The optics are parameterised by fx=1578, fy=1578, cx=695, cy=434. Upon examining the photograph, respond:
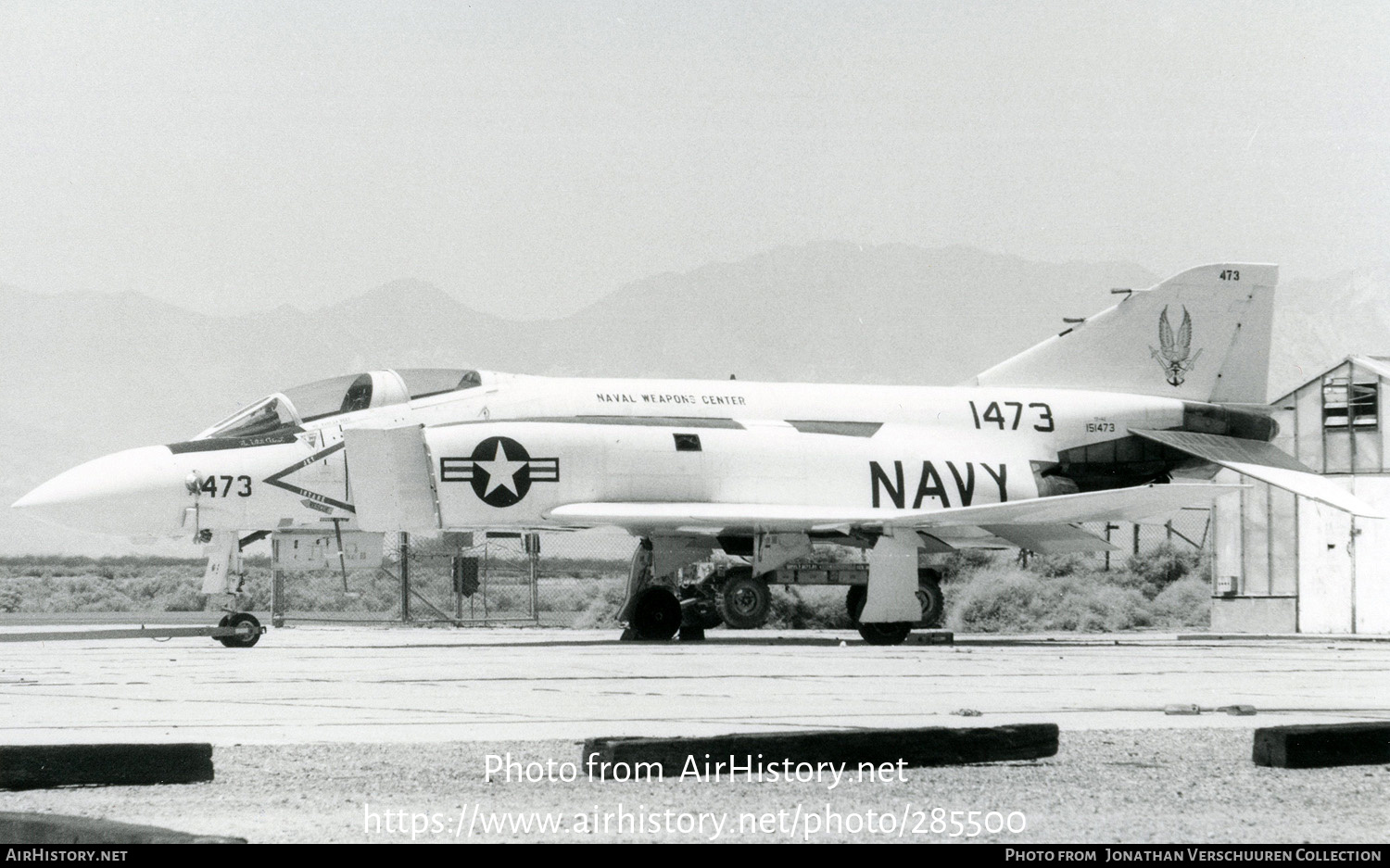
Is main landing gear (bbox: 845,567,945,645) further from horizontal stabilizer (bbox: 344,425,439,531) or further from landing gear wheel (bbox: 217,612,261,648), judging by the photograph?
landing gear wheel (bbox: 217,612,261,648)

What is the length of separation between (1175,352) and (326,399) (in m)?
10.7

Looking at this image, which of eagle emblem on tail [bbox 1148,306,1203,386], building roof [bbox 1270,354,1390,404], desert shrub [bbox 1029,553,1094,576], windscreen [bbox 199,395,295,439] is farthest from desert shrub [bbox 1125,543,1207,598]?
windscreen [bbox 199,395,295,439]

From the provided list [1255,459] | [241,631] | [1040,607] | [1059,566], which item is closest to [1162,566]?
[1059,566]

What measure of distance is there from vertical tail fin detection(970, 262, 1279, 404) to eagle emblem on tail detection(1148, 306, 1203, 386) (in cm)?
1

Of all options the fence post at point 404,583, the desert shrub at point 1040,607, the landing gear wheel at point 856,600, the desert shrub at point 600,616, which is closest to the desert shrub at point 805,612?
the desert shrub at point 1040,607

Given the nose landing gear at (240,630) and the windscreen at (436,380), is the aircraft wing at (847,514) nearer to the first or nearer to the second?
the windscreen at (436,380)

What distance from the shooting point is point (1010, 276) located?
180875 millimetres

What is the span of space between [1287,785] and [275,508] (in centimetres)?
1265

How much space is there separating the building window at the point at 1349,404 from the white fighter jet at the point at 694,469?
4.08 m

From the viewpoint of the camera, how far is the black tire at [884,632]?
16.7 meters

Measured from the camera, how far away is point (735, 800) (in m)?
5.27

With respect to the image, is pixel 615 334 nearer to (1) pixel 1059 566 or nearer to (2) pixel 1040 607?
(1) pixel 1059 566

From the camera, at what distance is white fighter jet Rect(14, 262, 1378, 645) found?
16406mm

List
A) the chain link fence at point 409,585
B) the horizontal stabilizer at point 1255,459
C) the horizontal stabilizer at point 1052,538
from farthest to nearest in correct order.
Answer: the horizontal stabilizer at point 1255,459, the horizontal stabilizer at point 1052,538, the chain link fence at point 409,585
